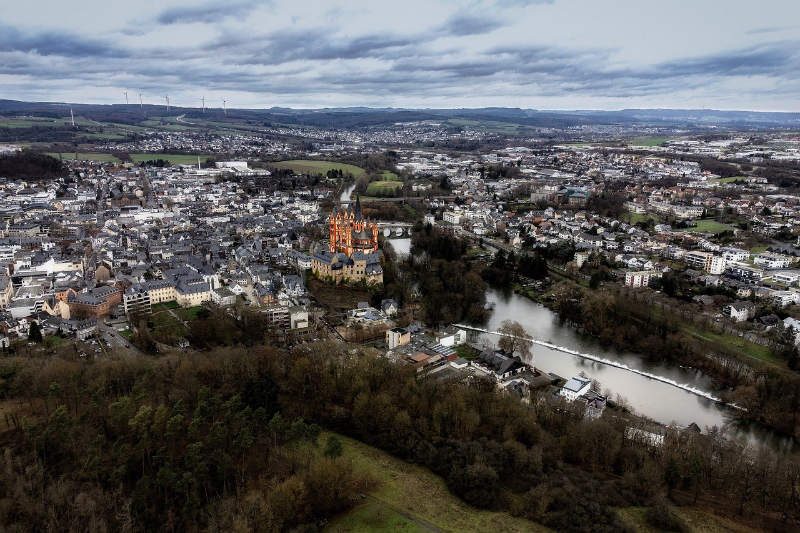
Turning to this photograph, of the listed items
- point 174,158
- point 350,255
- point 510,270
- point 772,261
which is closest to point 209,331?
point 350,255

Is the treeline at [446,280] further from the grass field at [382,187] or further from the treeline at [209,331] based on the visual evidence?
the grass field at [382,187]

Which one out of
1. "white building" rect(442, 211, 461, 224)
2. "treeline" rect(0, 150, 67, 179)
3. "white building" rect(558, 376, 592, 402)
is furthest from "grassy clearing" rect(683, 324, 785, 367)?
"treeline" rect(0, 150, 67, 179)

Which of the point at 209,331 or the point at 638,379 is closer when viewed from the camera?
the point at 638,379

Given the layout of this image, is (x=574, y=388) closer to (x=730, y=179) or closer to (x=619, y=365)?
(x=619, y=365)

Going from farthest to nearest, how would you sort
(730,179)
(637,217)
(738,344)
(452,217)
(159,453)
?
1. (730,179)
2. (452,217)
3. (637,217)
4. (738,344)
5. (159,453)

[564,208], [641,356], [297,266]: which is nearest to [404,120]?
[564,208]

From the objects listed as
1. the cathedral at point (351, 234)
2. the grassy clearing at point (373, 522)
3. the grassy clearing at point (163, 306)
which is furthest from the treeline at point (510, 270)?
the grassy clearing at point (373, 522)
